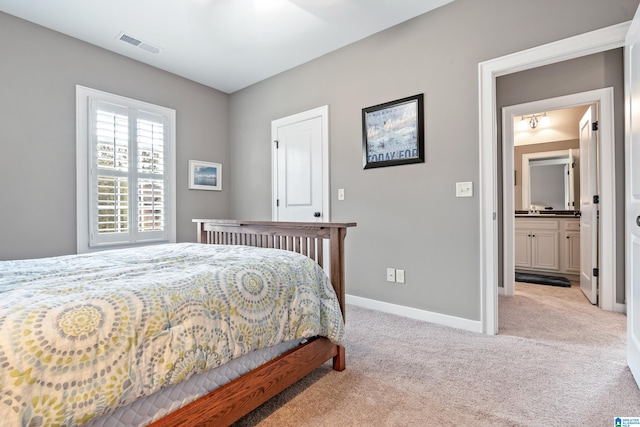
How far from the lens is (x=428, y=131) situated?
2695 mm

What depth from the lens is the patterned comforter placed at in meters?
0.79

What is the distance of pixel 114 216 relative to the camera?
3.21 meters

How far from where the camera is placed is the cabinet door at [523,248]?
454 cm

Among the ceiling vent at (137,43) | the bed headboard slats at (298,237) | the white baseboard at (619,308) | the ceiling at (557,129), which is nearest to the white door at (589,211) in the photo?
the white baseboard at (619,308)

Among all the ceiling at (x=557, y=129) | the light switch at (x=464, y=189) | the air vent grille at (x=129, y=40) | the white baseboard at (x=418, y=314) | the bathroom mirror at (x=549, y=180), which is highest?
the air vent grille at (x=129, y=40)

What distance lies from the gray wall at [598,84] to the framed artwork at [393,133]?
1589 mm

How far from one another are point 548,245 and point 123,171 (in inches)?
215

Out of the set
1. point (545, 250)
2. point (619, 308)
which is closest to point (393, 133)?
point (619, 308)

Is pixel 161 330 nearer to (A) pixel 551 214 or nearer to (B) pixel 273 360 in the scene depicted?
(B) pixel 273 360

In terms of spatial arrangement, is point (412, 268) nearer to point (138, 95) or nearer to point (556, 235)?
point (556, 235)

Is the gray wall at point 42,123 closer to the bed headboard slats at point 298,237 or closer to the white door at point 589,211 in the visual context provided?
the bed headboard slats at point 298,237

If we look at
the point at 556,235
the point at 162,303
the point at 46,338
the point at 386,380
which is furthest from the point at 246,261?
the point at 556,235

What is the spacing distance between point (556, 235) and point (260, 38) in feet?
14.8

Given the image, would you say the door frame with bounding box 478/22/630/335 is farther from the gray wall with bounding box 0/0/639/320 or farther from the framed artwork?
the framed artwork
